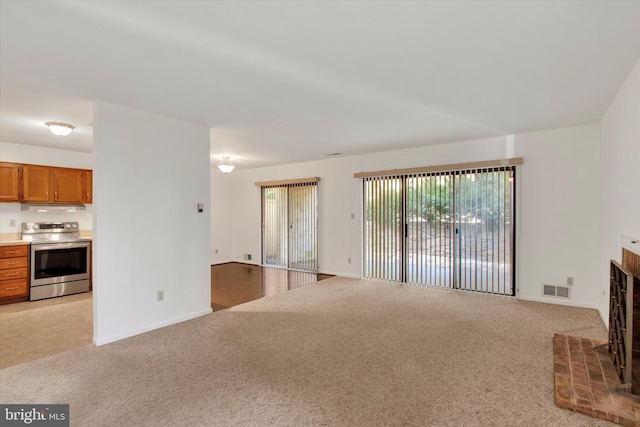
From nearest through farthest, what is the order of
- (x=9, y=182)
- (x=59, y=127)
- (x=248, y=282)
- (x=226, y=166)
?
(x=59, y=127) < (x=9, y=182) < (x=248, y=282) < (x=226, y=166)

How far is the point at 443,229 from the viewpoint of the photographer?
18.0 feet

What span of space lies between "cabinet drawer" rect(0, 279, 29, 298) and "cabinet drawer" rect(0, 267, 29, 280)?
6cm

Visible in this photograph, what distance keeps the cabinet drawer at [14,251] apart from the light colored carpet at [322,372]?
2893 millimetres

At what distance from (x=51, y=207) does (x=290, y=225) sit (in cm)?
443

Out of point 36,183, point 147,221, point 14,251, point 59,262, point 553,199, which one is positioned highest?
point 36,183

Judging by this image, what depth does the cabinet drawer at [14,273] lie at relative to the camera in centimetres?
483

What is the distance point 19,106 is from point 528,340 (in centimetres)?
581

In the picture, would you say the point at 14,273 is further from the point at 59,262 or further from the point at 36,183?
the point at 36,183

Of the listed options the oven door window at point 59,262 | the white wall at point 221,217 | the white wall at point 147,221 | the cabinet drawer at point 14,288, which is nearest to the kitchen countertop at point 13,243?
the oven door window at point 59,262

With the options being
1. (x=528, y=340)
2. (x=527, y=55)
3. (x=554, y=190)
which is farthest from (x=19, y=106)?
(x=554, y=190)

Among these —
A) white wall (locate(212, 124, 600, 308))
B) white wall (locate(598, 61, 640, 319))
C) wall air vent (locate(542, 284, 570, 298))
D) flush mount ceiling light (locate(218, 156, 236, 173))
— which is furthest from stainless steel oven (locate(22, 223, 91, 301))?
wall air vent (locate(542, 284, 570, 298))

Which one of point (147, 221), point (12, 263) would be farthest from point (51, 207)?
point (147, 221)

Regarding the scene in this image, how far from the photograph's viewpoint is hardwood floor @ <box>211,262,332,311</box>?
5160 mm

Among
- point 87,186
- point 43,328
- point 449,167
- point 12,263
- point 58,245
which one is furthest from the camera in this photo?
point 87,186
